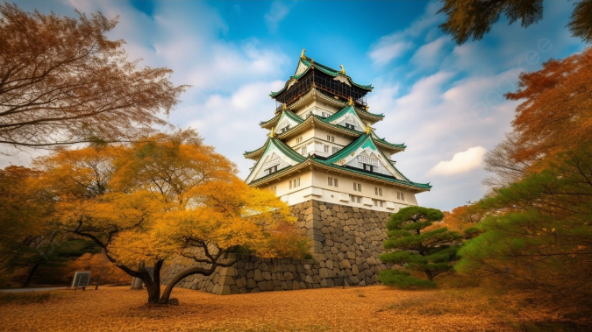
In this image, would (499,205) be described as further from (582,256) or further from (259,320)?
(259,320)

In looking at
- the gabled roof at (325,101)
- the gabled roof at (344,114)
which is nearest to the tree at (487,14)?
the gabled roof at (344,114)

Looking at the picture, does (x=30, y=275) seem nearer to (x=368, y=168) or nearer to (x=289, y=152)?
(x=289, y=152)

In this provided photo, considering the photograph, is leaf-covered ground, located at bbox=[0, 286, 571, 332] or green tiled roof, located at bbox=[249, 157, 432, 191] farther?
green tiled roof, located at bbox=[249, 157, 432, 191]

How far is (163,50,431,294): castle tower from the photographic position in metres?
12.3

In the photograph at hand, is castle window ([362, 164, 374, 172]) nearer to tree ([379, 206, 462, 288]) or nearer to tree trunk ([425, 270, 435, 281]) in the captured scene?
tree ([379, 206, 462, 288])

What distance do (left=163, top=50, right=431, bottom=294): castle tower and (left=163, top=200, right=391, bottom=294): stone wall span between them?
1.5 inches

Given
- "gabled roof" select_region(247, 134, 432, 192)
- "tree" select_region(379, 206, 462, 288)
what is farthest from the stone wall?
"tree" select_region(379, 206, 462, 288)

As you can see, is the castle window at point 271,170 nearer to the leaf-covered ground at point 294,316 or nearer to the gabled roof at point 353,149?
the gabled roof at point 353,149

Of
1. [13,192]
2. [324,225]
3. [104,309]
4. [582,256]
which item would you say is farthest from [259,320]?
[13,192]

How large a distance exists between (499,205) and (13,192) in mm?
14464

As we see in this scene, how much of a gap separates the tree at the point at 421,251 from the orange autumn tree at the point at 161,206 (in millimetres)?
4404

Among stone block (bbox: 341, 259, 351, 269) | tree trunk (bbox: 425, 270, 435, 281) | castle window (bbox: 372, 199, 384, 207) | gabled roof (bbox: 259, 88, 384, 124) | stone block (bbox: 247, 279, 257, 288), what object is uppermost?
gabled roof (bbox: 259, 88, 384, 124)

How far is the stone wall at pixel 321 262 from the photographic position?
38.2 ft

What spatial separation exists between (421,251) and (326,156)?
904 cm
